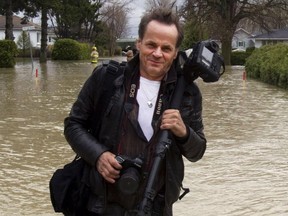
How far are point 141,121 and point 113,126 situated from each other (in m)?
0.13

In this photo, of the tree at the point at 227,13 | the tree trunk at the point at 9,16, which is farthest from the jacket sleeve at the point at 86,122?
the tree at the point at 227,13

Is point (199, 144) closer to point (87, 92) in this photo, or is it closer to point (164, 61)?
point (164, 61)

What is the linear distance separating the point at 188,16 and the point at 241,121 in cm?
3563

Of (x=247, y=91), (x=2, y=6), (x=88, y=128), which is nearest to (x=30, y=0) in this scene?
(x=2, y=6)

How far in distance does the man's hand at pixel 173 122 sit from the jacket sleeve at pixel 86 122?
31cm

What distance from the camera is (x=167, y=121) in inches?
93.7

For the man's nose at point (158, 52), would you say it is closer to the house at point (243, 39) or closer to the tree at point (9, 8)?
the tree at point (9, 8)

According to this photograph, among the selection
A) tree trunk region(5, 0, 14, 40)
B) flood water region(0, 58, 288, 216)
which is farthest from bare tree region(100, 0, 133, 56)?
flood water region(0, 58, 288, 216)

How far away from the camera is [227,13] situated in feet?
161

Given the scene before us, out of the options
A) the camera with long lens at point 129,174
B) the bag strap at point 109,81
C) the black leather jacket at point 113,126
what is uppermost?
the bag strap at point 109,81

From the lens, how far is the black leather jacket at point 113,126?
2523 mm

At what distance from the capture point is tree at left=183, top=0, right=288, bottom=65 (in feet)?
156

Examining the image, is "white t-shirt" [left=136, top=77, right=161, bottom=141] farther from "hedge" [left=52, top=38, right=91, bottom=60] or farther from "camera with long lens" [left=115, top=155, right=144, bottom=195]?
"hedge" [left=52, top=38, right=91, bottom=60]

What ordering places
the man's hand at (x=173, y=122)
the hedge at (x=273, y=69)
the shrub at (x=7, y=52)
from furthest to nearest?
the shrub at (x=7, y=52) < the hedge at (x=273, y=69) < the man's hand at (x=173, y=122)
